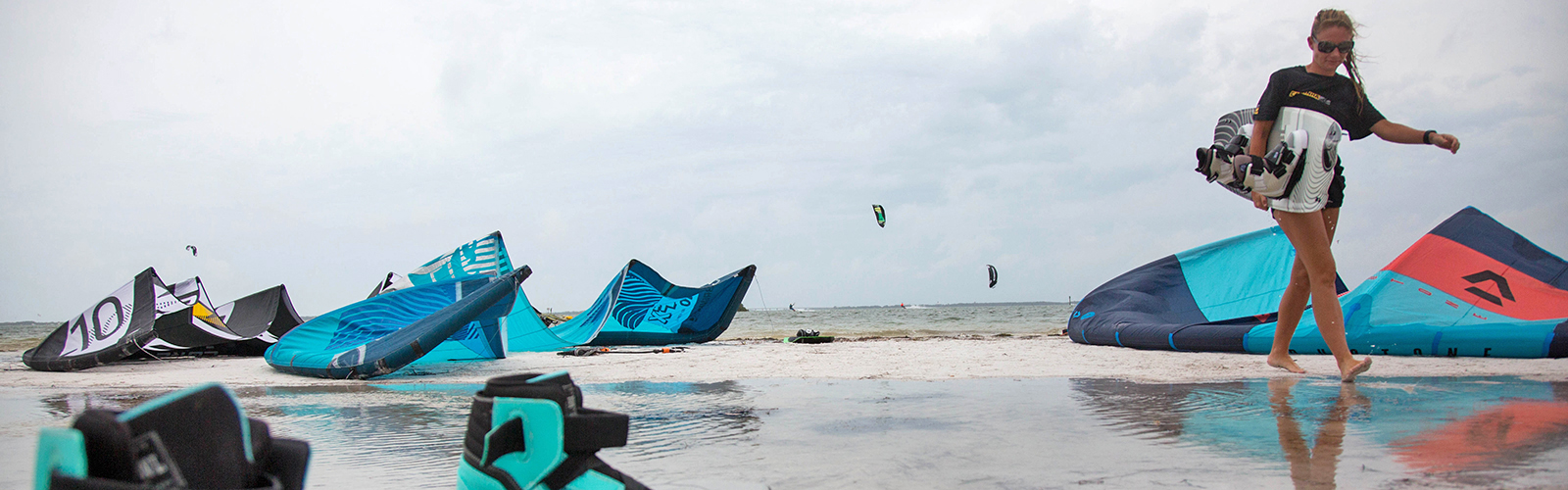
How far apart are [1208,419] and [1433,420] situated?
1.90 ft

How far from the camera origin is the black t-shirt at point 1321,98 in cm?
343

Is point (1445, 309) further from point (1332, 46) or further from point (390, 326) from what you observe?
point (390, 326)

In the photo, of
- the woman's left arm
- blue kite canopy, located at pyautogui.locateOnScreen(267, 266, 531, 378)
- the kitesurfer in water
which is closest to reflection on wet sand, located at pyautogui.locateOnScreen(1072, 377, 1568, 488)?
the kitesurfer in water

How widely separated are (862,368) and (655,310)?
4954 mm

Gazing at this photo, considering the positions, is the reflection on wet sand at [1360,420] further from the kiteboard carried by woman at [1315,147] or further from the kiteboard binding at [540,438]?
the kiteboard binding at [540,438]

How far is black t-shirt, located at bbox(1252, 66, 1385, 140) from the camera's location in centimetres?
343

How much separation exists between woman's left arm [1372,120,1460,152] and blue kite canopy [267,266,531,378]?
4985 millimetres

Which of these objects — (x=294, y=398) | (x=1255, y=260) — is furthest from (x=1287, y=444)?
(x=1255, y=260)

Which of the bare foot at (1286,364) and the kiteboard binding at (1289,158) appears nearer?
the kiteboard binding at (1289,158)

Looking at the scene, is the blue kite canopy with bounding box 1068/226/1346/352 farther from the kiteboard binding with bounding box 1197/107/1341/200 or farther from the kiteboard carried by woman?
the kiteboard binding with bounding box 1197/107/1341/200

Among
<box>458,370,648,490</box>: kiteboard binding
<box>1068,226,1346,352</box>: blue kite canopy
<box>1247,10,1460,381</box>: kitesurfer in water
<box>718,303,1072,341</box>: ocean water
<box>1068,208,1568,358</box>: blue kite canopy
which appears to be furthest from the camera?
<box>718,303,1072,341</box>: ocean water

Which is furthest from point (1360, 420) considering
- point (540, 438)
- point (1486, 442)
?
point (540, 438)

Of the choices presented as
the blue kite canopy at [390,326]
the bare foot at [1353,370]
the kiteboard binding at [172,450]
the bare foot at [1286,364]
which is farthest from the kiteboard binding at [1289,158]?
the blue kite canopy at [390,326]

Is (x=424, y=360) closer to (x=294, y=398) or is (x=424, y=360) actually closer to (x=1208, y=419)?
(x=294, y=398)
